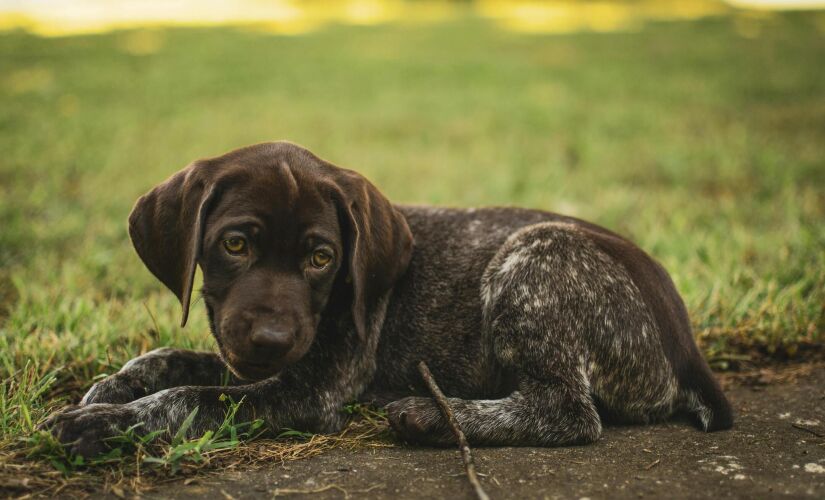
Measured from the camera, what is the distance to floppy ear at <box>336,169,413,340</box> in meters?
3.66

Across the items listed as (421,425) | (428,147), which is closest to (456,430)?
(421,425)

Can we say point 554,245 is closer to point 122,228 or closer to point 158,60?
point 122,228

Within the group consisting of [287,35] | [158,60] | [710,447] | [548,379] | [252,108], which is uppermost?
[287,35]

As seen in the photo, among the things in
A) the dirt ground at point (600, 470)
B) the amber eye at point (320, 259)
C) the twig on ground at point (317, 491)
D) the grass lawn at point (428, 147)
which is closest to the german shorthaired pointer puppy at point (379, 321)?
the amber eye at point (320, 259)

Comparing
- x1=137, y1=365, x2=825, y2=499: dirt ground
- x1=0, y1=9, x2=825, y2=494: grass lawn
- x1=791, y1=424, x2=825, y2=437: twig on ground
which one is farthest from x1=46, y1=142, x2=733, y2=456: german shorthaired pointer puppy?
x1=0, y1=9, x2=825, y2=494: grass lawn

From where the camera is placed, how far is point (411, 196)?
8.72 metres

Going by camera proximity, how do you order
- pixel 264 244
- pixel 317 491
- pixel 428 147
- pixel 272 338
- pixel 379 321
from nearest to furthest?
pixel 317 491 < pixel 272 338 < pixel 264 244 < pixel 379 321 < pixel 428 147

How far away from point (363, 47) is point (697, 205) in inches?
676

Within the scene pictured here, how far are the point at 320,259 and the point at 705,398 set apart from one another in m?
2.11

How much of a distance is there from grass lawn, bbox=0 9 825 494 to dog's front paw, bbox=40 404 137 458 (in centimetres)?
15

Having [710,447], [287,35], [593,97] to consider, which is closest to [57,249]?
[710,447]

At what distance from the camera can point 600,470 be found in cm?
324

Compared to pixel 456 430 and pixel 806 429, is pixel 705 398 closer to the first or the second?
pixel 806 429

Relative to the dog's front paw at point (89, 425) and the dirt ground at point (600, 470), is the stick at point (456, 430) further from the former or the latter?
the dog's front paw at point (89, 425)
